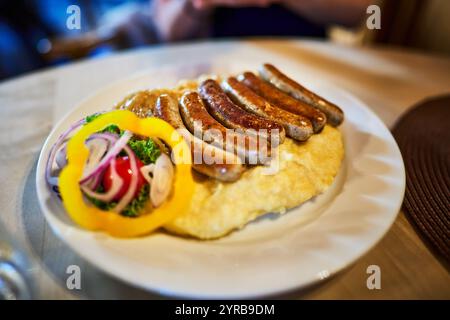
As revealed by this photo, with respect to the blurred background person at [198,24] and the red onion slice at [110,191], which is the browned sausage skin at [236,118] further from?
the blurred background person at [198,24]

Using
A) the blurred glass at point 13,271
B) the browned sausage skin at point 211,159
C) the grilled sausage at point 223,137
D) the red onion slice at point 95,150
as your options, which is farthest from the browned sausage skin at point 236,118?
the blurred glass at point 13,271

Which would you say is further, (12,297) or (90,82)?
(90,82)

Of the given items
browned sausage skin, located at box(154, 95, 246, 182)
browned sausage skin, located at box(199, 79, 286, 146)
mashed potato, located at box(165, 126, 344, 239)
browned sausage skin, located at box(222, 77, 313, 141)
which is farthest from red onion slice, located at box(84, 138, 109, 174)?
browned sausage skin, located at box(222, 77, 313, 141)

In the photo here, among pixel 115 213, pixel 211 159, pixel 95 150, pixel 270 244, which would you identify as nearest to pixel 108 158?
pixel 95 150

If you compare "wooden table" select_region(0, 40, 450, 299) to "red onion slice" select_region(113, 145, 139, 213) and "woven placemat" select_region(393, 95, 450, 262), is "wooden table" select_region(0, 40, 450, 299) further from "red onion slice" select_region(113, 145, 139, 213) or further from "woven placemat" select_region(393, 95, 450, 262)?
"red onion slice" select_region(113, 145, 139, 213)

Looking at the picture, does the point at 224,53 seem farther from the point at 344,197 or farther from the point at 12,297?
the point at 12,297

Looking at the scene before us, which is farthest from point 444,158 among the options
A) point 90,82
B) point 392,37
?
point 90,82
